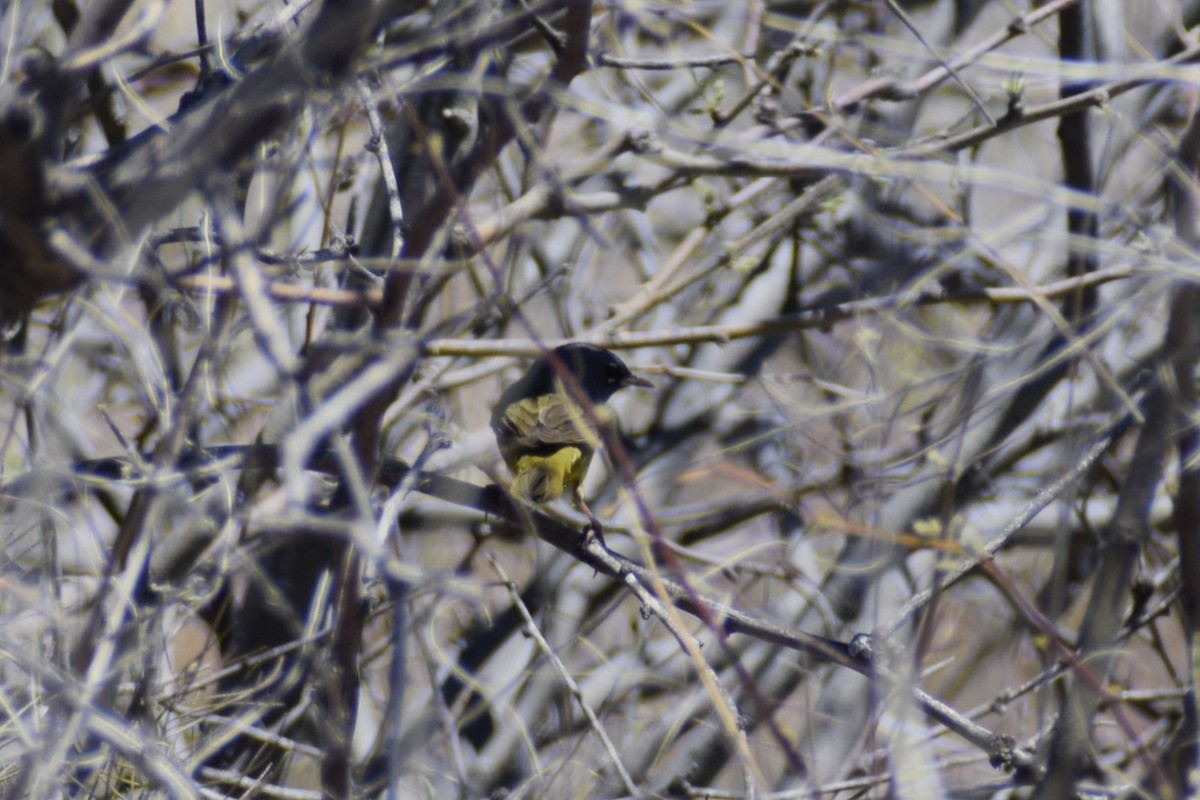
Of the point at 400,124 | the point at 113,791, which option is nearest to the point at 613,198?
the point at 400,124

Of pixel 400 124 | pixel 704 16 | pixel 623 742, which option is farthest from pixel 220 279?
pixel 704 16

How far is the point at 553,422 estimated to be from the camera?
4.50 meters

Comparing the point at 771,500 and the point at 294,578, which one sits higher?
the point at 294,578

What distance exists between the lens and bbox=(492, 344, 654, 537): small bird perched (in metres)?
4.21

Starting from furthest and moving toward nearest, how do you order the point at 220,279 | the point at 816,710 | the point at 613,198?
the point at 816,710 → the point at 613,198 → the point at 220,279

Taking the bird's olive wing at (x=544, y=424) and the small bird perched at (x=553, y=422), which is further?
the bird's olive wing at (x=544, y=424)

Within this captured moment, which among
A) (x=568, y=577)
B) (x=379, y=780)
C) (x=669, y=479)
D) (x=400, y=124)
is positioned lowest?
(x=568, y=577)

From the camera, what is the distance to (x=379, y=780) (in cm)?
307

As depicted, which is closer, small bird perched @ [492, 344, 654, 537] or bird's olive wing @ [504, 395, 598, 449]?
small bird perched @ [492, 344, 654, 537]

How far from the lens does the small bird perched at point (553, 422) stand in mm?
4211

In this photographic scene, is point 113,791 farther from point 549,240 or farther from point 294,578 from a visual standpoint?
point 549,240

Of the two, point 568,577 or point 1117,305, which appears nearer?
point 1117,305

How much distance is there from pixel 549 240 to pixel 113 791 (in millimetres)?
3624

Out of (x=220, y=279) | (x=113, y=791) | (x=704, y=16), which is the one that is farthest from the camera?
(x=704, y=16)
